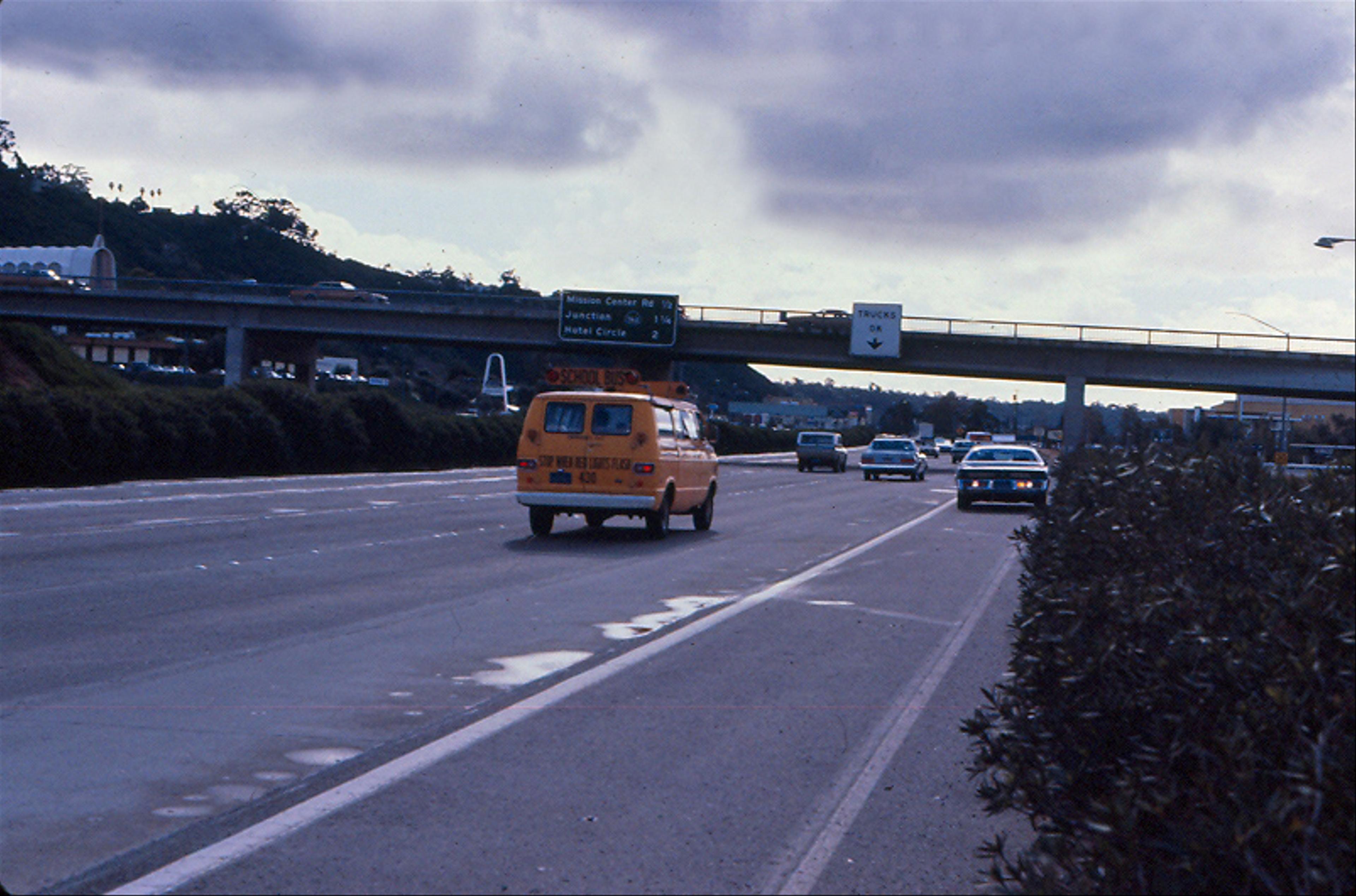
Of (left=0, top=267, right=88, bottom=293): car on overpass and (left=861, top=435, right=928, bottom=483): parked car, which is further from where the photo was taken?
(left=861, top=435, right=928, bottom=483): parked car

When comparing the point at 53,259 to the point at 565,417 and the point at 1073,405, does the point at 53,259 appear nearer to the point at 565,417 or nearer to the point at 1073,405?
the point at 565,417

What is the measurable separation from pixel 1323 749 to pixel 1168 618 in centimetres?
129

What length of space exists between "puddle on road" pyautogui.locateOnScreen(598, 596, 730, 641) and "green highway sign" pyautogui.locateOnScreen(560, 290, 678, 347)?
162 feet

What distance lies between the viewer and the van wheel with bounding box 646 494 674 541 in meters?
20.5

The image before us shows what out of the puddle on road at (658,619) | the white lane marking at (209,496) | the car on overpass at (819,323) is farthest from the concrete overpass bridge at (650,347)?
the puddle on road at (658,619)

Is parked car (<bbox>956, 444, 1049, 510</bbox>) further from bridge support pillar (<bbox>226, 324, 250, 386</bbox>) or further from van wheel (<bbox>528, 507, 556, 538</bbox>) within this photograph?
bridge support pillar (<bbox>226, 324, 250, 386</bbox>)

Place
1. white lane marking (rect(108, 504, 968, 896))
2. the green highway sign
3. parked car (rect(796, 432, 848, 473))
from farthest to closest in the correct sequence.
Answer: the green highway sign → parked car (rect(796, 432, 848, 473)) → white lane marking (rect(108, 504, 968, 896))

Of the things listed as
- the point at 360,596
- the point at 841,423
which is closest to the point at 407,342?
the point at 360,596

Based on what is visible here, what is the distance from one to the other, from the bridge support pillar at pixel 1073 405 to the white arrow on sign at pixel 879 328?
24.9 feet

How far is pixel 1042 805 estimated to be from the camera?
479 centimetres

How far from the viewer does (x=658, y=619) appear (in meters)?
12.2

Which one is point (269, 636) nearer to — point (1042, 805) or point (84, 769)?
point (84, 769)

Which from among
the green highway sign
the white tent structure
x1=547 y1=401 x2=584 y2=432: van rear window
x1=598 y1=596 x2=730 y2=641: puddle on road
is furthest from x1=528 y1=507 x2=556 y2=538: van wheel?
the green highway sign

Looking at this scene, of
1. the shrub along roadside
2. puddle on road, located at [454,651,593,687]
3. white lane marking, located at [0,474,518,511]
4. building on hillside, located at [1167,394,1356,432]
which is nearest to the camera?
the shrub along roadside
